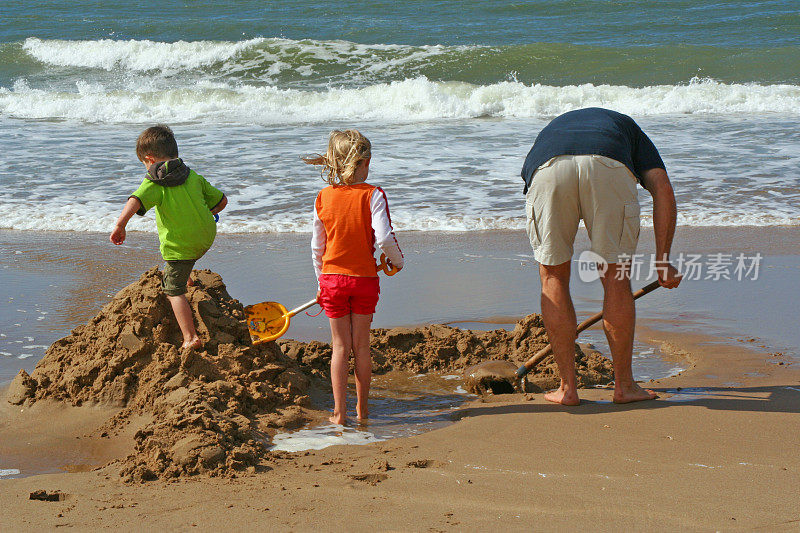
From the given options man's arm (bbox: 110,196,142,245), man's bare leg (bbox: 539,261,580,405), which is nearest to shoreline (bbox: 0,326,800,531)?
man's bare leg (bbox: 539,261,580,405)

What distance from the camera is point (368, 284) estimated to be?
3.64m

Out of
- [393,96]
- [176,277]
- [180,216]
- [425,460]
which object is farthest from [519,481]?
[393,96]

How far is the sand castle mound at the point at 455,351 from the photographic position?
14.4ft

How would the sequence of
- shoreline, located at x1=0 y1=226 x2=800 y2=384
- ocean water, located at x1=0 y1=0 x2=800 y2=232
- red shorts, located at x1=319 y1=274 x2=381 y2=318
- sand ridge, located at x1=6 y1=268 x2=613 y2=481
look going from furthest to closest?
1. ocean water, located at x1=0 y1=0 x2=800 y2=232
2. shoreline, located at x1=0 y1=226 x2=800 y2=384
3. red shorts, located at x1=319 y1=274 x2=381 y2=318
4. sand ridge, located at x1=6 y1=268 x2=613 y2=481

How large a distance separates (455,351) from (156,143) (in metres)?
1.90

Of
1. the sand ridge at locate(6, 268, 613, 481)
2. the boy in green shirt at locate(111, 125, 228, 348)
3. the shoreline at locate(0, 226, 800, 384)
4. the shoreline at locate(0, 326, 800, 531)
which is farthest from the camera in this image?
the shoreline at locate(0, 226, 800, 384)

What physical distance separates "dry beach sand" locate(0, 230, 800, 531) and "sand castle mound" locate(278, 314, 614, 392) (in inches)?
5.0

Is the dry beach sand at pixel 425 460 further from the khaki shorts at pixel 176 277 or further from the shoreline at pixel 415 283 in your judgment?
the shoreline at pixel 415 283

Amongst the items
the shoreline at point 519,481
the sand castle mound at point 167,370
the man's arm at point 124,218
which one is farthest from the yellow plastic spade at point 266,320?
the shoreline at point 519,481

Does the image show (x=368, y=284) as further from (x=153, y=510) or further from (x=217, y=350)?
(x=153, y=510)

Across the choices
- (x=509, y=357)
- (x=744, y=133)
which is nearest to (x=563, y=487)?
(x=509, y=357)

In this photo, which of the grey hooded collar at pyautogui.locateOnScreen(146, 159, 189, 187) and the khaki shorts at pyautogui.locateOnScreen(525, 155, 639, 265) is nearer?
the khaki shorts at pyautogui.locateOnScreen(525, 155, 639, 265)

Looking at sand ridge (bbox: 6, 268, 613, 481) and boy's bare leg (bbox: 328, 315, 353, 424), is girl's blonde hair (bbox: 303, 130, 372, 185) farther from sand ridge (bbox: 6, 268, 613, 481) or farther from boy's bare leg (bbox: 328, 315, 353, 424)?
sand ridge (bbox: 6, 268, 613, 481)

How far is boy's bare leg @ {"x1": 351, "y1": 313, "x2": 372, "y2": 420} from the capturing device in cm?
371
